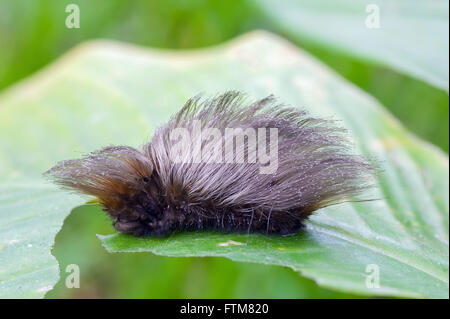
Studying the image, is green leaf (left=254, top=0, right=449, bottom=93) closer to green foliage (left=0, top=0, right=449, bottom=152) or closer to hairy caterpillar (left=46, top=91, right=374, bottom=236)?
green foliage (left=0, top=0, right=449, bottom=152)

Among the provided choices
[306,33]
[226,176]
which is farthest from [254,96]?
[226,176]

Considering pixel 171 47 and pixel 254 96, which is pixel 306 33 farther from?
pixel 171 47

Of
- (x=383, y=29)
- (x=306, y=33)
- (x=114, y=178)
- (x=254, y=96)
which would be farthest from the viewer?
(x=306, y=33)

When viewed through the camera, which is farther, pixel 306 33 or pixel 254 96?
pixel 306 33

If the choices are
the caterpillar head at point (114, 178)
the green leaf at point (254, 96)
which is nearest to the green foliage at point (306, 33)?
the green leaf at point (254, 96)

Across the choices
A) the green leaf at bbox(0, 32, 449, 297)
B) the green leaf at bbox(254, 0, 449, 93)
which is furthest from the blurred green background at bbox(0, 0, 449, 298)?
the green leaf at bbox(0, 32, 449, 297)
